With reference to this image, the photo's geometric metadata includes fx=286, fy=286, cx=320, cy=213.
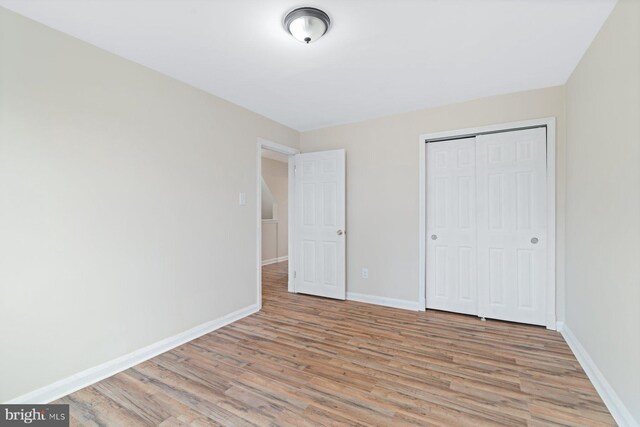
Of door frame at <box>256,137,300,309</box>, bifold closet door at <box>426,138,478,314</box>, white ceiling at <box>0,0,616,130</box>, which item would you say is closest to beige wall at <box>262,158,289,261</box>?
door frame at <box>256,137,300,309</box>

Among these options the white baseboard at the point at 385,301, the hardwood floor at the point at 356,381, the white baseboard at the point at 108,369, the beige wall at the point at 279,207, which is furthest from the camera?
the beige wall at the point at 279,207

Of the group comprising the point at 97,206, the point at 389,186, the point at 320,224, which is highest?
the point at 389,186

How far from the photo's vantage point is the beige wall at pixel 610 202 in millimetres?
1506

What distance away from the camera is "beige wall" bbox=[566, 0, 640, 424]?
151 centimetres

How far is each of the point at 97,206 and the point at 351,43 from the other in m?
2.19

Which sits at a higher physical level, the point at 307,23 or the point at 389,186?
the point at 307,23

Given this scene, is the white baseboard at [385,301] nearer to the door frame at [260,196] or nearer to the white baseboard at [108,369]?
the door frame at [260,196]

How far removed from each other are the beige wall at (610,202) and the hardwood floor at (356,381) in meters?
0.35

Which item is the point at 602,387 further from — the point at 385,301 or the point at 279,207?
the point at 279,207

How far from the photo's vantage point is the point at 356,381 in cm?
201

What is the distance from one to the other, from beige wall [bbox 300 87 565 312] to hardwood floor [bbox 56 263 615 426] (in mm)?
798

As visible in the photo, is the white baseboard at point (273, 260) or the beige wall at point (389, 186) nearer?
the beige wall at point (389, 186)

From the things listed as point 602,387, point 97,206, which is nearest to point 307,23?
point 97,206

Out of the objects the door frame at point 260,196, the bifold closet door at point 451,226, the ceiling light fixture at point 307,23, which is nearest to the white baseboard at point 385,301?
the bifold closet door at point 451,226
